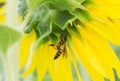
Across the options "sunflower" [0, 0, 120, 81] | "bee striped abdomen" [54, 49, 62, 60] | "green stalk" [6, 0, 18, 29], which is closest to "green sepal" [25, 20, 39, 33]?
"sunflower" [0, 0, 120, 81]

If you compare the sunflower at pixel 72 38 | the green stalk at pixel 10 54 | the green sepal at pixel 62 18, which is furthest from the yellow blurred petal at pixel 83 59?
the green stalk at pixel 10 54

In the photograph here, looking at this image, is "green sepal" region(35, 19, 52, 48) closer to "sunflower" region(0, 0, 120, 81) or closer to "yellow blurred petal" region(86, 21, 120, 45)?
"sunflower" region(0, 0, 120, 81)

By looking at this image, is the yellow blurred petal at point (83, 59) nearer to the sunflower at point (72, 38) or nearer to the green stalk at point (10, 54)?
the sunflower at point (72, 38)

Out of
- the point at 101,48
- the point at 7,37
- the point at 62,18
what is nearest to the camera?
the point at 7,37

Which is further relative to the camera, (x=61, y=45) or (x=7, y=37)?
(x=61, y=45)

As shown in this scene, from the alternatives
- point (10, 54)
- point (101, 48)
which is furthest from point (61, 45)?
point (10, 54)

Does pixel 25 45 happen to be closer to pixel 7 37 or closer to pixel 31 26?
pixel 31 26
